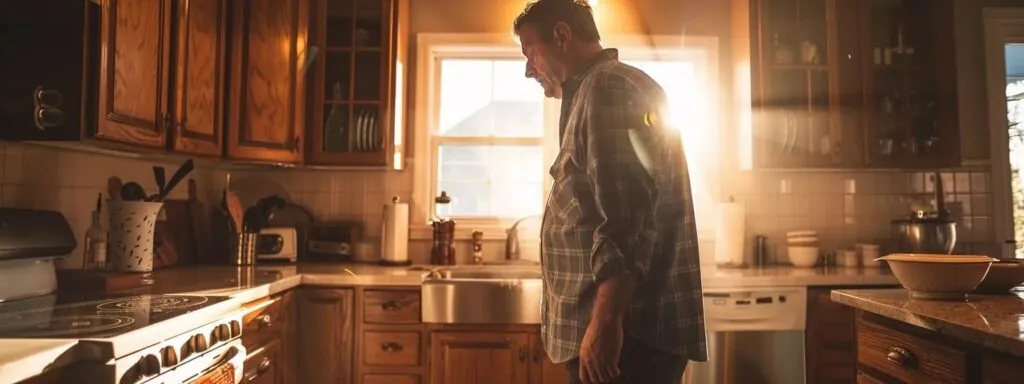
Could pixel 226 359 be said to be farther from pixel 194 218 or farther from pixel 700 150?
pixel 700 150

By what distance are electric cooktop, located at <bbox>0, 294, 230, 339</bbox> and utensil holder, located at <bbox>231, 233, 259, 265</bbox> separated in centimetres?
100

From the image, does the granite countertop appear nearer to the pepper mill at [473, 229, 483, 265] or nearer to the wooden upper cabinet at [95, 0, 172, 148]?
the pepper mill at [473, 229, 483, 265]

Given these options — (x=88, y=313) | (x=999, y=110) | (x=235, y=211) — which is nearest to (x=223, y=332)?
(x=88, y=313)

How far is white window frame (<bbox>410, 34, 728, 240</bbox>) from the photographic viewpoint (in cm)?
329

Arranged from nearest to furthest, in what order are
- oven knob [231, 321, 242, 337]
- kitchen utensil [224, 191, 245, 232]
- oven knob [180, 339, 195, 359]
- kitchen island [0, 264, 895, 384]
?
oven knob [180, 339, 195, 359] < oven knob [231, 321, 242, 337] < kitchen island [0, 264, 895, 384] < kitchen utensil [224, 191, 245, 232]

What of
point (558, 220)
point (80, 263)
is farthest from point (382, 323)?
point (558, 220)

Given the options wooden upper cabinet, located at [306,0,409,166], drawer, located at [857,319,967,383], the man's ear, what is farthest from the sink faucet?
the man's ear

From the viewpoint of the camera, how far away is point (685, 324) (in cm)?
133

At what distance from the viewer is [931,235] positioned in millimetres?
2939

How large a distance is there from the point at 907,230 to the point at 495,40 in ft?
6.84

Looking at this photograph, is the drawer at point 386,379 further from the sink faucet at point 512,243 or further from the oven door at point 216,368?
the sink faucet at point 512,243

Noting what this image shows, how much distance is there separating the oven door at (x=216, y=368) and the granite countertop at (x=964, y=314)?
5.27 feet

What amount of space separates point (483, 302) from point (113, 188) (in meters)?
1.38

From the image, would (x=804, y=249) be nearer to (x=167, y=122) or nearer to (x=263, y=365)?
(x=263, y=365)
